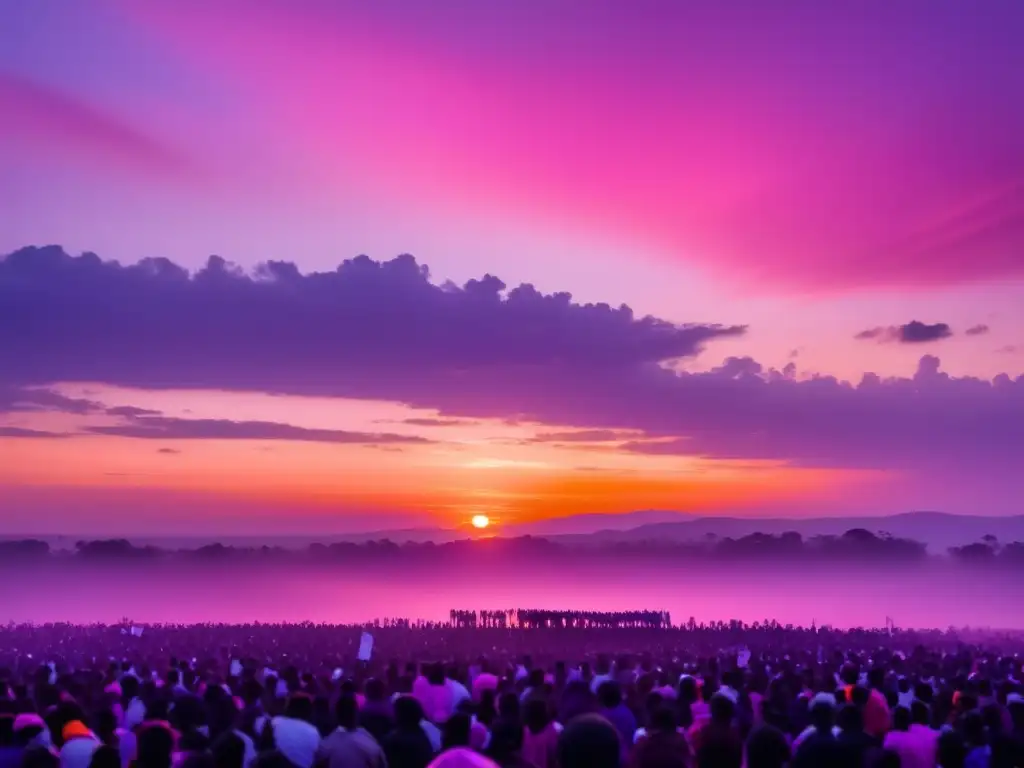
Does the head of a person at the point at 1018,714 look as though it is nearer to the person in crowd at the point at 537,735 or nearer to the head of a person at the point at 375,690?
the person in crowd at the point at 537,735

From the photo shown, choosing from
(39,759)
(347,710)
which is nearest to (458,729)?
(347,710)

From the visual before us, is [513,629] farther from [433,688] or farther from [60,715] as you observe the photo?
[60,715]

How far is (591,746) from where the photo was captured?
511cm

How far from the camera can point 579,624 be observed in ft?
181

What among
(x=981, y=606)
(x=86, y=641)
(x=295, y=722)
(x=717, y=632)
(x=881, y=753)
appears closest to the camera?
(x=881, y=753)

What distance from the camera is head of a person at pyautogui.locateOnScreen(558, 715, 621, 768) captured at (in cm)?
512

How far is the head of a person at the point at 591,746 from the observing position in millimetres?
5117

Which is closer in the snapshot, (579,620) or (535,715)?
(535,715)

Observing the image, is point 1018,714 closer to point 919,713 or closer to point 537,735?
point 919,713

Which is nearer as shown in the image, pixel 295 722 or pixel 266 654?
pixel 295 722

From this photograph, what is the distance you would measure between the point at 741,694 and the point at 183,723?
7025 mm

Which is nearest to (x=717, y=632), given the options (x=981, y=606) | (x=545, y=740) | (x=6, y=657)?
(x=6, y=657)

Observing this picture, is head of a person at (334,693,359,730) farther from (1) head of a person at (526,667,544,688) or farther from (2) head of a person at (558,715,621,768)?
(1) head of a person at (526,667,544,688)

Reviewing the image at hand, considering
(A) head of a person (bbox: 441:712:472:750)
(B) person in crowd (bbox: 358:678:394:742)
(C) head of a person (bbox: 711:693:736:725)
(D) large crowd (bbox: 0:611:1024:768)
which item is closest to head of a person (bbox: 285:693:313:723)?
(D) large crowd (bbox: 0:611:1024:768)
